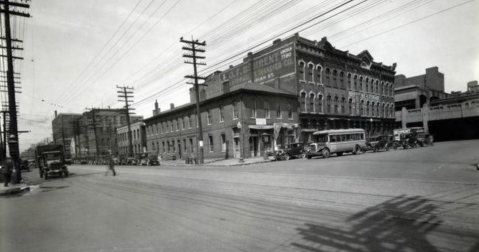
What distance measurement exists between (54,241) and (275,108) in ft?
104

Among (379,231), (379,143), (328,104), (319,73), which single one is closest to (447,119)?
(328,104)

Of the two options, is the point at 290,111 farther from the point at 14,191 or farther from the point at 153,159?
the point at 14,191

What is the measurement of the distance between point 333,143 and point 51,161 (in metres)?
25.6

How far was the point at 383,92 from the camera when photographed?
178ft

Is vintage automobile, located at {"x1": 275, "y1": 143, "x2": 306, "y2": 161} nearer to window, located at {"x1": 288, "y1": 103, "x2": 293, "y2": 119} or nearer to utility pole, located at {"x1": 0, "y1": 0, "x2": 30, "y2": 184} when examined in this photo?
window, located at {"x1": 288, "y1": 103, "x2": 293, "y2": 119}

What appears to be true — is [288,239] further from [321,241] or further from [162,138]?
[162,138]

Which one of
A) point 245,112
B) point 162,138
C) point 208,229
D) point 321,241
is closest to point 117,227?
point 208,229

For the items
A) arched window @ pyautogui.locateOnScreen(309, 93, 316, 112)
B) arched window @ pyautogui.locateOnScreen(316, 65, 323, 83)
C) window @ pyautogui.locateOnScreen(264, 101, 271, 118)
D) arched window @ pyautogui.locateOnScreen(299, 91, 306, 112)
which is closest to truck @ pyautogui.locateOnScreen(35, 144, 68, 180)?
window @ pyautogui.locateOnScreen(264, 101, 271, 118)

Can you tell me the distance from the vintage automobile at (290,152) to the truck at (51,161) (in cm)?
1922

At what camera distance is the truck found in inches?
992

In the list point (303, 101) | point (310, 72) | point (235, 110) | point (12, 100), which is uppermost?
point (310, 72)

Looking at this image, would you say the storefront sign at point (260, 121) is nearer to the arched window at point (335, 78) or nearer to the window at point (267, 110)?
the window at point (267, 110)

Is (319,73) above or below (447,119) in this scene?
above

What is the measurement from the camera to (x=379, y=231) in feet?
18.7
